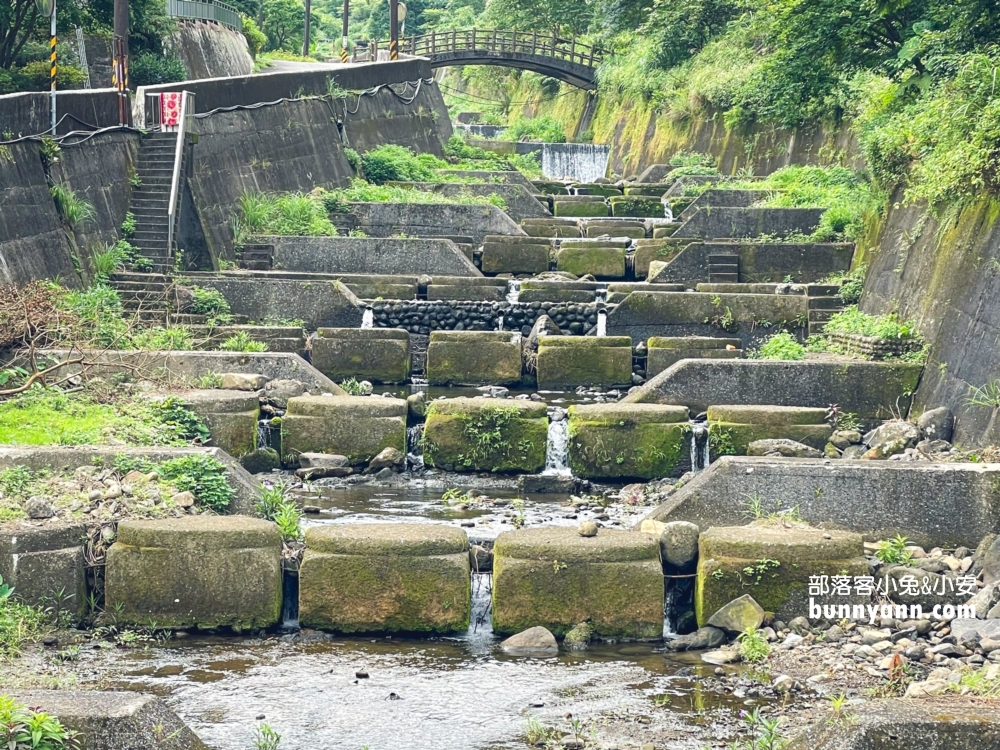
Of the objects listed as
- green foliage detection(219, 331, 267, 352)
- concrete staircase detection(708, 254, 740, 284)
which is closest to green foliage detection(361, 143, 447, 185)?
concrete staircase detection(708, 254, 740, 284)

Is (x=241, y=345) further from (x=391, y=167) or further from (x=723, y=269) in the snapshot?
(x=391, y=167)

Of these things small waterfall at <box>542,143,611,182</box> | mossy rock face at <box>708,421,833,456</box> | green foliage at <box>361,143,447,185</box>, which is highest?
small waterfall at <box>542,143,611,182</box>

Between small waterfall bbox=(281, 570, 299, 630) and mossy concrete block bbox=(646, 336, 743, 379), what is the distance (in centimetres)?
751

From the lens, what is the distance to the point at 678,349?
15.7 metres

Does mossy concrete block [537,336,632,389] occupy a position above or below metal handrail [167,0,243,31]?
below

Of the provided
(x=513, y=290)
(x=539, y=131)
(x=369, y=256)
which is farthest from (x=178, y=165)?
(x=539, y=131)

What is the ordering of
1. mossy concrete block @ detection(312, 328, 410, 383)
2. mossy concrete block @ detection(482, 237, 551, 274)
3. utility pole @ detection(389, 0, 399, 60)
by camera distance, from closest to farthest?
mossy concrete block @ detection(312, 328, 410, 383) → mossy concrete block @ detection(482, 237, 551, 274) → utility pole @ detection(389, 0, 399, 60)

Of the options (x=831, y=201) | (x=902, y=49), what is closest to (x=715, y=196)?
(x=831, y=201)

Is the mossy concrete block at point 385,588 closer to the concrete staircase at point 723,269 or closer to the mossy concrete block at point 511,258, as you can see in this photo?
the concrete staircase at point 723,269

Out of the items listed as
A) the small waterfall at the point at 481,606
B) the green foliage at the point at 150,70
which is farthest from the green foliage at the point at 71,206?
the green foliage at the point at 150,70

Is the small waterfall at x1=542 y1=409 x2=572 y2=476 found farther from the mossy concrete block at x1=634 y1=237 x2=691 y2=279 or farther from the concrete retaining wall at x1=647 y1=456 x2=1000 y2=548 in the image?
the mossy concrete block at x1=634 y1=237 x2=691 y2=279

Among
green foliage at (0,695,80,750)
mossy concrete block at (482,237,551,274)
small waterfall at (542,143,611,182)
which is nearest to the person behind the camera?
green foliage at (0,695,80,750)

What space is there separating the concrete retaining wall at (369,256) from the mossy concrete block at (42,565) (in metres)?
11.2

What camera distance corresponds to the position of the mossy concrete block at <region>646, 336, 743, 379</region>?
15.7 meters
